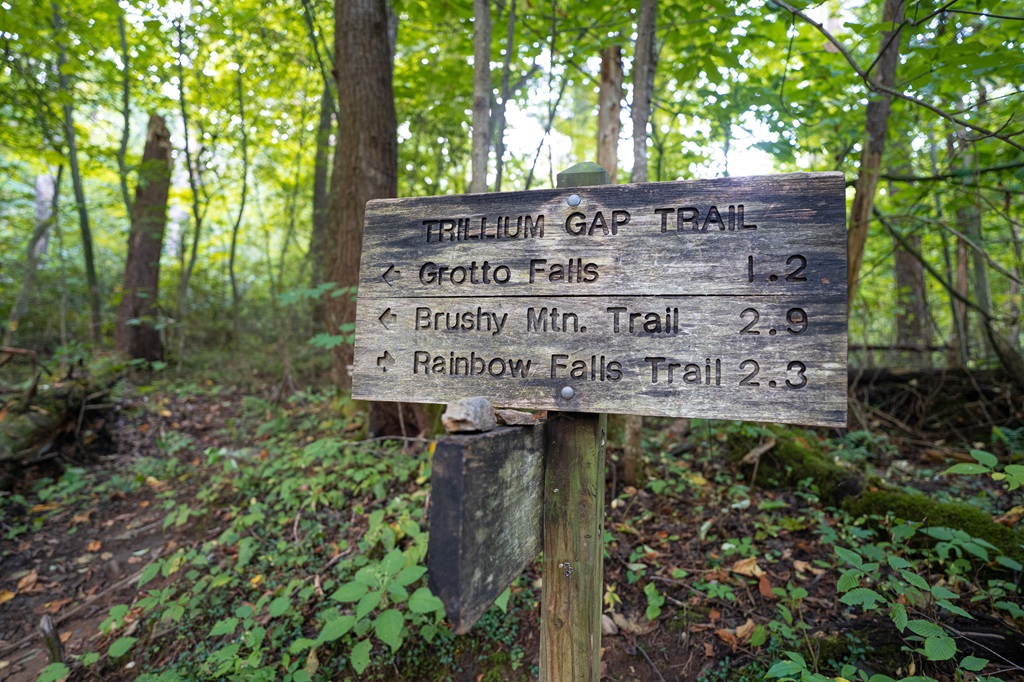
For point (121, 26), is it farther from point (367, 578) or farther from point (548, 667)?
point (548, 667)

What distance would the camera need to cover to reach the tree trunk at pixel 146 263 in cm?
877

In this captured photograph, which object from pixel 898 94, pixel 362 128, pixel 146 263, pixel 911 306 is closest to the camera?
pixel 898 94

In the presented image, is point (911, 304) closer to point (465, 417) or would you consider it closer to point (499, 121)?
point (499, 121)

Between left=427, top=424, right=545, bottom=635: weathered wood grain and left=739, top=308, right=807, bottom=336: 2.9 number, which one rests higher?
left=739, top=308, right=807, bottom=336: 2.9 number

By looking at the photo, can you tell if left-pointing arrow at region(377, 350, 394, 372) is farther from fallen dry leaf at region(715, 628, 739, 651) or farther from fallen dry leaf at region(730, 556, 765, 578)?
fallen dry leaf at region(730, 556, 765, 578)

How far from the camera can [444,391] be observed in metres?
1.49

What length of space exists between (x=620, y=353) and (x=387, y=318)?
28.4 inches

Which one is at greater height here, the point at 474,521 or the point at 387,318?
the point at 387,318

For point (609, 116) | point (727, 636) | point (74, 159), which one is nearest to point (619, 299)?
point (727, 636)

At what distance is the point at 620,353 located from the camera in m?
1.34

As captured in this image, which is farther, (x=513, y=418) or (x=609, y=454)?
(x=609, y=454)

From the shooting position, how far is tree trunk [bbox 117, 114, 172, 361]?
28.8 feet

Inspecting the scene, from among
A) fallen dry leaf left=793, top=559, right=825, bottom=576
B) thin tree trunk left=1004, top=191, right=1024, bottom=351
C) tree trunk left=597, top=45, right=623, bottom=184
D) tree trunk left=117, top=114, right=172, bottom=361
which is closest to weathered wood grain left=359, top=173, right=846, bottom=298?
fallen dry leaf left=793, top=559, right=825, bottom=576

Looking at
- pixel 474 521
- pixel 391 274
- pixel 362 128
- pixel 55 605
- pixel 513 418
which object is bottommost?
pixel 55 605
